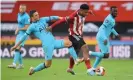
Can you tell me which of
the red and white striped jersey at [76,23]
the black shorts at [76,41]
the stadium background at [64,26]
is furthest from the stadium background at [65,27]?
the red and white striped jersey at [76,23]

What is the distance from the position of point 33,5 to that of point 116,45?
17.3 feet

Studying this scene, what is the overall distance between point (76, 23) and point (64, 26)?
47.2 feet

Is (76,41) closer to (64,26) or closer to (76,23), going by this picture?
(76,23)

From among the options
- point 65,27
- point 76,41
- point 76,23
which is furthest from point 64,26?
point 76,23

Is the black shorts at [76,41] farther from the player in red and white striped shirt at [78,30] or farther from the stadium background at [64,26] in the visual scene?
the stadium background at [64,26]

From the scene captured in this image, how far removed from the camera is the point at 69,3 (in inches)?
1133

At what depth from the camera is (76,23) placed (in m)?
15.5

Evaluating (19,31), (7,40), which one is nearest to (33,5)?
(7,40)

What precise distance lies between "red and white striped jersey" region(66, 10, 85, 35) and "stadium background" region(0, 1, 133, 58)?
38.4 feet

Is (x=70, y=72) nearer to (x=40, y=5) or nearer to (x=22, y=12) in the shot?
(x=22, y=12)

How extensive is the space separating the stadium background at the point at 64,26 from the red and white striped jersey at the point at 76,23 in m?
11.7

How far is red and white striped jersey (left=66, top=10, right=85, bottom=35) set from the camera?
15352 millimetres

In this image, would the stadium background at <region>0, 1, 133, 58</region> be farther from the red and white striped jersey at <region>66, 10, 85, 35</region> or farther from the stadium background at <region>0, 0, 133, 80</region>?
the red and white striped jersey at <region>66, 10, 85, 35</region>

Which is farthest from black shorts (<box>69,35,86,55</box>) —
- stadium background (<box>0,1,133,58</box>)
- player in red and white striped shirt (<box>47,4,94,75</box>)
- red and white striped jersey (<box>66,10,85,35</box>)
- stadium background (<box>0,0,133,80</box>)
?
stadium background (<box>0,1,133,58</box>)
